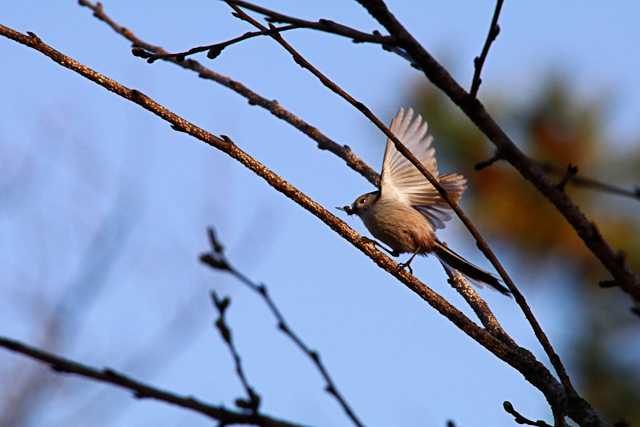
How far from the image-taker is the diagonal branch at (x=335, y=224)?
1917 mm

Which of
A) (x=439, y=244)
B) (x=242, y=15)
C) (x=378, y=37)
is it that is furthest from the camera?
(x=439, y=244)

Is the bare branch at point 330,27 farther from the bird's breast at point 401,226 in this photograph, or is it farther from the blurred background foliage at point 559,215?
the blurred background foliage at point 559,215

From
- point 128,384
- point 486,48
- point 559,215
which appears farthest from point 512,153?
point 559,215

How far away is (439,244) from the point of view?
3.91 metres

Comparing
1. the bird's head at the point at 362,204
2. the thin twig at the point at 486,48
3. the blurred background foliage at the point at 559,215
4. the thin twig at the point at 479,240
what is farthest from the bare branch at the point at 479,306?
the blurred background foliage at the point at 559,215

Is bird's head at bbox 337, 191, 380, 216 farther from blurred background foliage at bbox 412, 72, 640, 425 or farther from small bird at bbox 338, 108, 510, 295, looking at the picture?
blurred background foliage at bbox 412, 72, 640, 425

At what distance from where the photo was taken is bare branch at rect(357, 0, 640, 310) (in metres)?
1.23

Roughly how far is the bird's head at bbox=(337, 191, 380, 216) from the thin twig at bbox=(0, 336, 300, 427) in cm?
296

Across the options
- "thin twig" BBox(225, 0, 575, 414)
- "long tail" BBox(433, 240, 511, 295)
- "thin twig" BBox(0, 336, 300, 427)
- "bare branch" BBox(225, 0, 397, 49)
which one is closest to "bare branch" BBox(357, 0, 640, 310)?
"bare branch" BBox(225, 0, 397, 49)

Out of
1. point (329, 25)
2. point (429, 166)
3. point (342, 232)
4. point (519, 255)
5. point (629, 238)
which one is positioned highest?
point (629, 238)

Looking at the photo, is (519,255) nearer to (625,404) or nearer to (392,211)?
(625,404)

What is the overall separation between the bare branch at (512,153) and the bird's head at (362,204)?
103 inches

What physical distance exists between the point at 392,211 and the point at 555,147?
565 centimetres

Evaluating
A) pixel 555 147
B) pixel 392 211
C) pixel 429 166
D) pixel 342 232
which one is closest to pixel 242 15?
pixel 342 232
